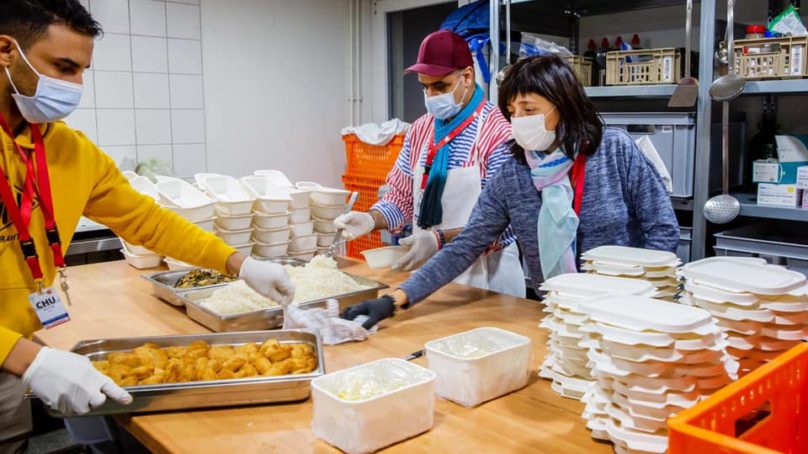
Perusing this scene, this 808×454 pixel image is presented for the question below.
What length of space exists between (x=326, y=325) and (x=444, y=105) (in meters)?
1.21

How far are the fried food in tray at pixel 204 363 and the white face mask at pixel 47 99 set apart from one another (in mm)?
603

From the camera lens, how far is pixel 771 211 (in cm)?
283

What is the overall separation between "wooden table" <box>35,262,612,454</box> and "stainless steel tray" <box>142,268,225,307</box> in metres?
0.13

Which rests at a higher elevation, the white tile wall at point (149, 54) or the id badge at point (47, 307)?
the white tile wall at point (149, 54)

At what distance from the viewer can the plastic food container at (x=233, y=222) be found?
2793 mm

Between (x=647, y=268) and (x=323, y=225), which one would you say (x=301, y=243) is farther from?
(x=647, y=268)

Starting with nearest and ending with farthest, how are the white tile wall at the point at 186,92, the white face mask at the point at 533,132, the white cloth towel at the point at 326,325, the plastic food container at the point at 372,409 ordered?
1. the plastic food container at the point at 372,409
2. the white cloth towel at the point at 326,325
3. the white face mask at the point at 533,132
4. the white tile wall at the point at 186,92

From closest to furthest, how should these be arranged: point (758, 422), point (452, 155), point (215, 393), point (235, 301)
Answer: point (758, 422) → point (215, 393) → point (235, 301) → point (452, 155)

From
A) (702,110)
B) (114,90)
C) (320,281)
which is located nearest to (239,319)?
(320,281)

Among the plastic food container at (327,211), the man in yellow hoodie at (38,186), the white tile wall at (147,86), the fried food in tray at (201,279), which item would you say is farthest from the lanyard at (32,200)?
the white tile wall at (147,86)

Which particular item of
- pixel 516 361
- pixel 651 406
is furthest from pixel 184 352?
pixel 651 406

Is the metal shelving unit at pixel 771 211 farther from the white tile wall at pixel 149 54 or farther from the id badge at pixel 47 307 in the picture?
the white tile wall at pixel 149 54

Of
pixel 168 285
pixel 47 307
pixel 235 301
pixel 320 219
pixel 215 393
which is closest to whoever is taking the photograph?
pixel 215 393

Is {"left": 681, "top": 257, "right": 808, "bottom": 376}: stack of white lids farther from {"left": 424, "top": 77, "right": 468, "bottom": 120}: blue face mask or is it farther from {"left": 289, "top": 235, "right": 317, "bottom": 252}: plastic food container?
{"left": 289, "top": 235, "right": 317, "bottom": 252}: plastic food container
